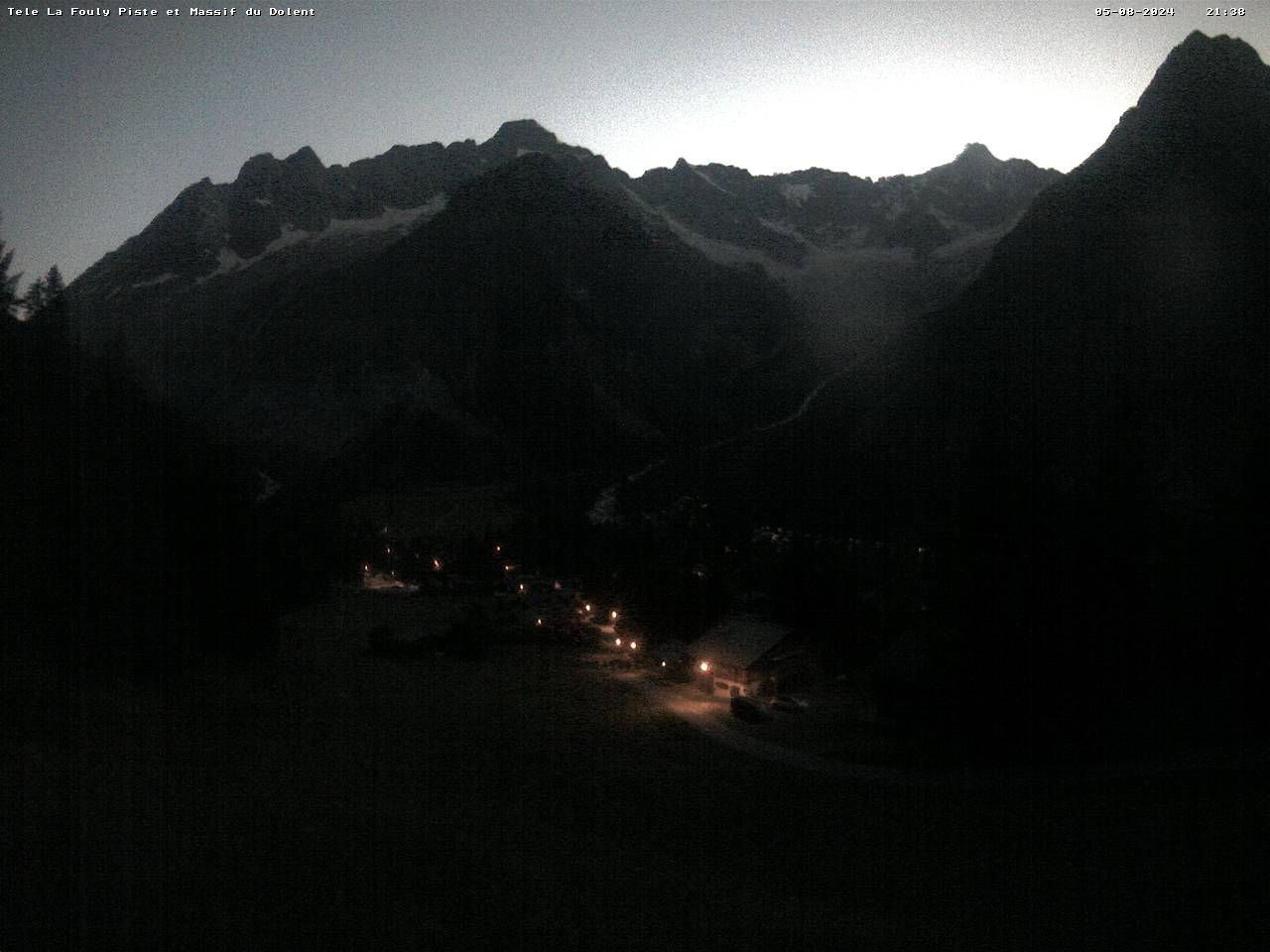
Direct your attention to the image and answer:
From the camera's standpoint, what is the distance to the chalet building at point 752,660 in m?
27.4

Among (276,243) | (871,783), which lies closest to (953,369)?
(871,783)

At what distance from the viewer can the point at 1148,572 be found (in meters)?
18.9

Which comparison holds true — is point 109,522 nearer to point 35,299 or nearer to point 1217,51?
point 35,299

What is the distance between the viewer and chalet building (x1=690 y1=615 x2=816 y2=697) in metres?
27.4

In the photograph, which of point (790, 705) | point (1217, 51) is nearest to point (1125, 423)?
point (790, 705)

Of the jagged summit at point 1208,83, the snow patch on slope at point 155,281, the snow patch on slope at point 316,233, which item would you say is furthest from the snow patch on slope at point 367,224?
the jagged summit at point 1208,83

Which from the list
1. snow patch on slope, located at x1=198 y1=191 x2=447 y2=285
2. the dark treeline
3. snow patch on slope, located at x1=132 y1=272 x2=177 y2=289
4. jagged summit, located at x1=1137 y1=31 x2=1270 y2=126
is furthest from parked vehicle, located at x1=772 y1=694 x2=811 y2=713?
snow patch on slope, located at x1=132 y1=272 x2=177 y2=289

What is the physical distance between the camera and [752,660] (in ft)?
90.2

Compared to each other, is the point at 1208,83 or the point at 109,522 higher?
the point at 1208,83

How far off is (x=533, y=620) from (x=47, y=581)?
83.2 ft

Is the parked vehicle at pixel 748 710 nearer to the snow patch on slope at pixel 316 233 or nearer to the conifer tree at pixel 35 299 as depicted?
the conifer tree at pixel 35 299

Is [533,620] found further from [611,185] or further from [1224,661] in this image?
[611,185]

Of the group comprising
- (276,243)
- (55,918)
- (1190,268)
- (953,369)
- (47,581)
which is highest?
(276,243)

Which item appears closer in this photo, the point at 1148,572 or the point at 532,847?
the point at 532,847
